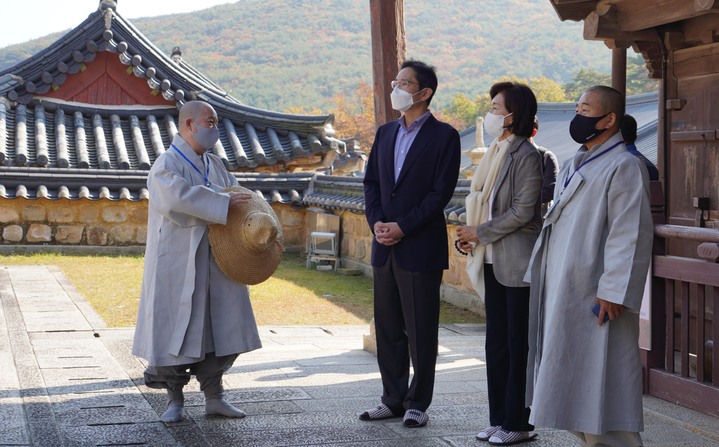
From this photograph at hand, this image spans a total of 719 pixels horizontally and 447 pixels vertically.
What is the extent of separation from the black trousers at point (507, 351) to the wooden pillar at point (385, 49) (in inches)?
100

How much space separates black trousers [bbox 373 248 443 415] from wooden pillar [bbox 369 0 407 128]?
2175 mm

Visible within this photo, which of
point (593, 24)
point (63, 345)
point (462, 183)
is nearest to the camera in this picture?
point (63, 345)

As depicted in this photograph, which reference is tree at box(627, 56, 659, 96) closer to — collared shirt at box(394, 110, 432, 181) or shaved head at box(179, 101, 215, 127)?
collared shirt at box(394, 110, 432, 181)

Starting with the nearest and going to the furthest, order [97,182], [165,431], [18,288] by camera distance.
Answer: [165,431]
[18,288]
[97,182]

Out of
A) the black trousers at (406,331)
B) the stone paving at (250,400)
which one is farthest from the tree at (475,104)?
the black trousers at (406,331)

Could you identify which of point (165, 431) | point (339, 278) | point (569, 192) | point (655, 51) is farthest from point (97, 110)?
point (569, 192)

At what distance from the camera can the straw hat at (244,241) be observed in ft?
15.9

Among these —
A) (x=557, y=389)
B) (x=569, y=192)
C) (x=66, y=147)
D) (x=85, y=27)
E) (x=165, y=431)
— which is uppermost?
(x=85, y=27)

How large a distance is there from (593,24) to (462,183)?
3.65 meters

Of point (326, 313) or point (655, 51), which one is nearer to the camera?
point (655, 51)

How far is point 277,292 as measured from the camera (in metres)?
10.9

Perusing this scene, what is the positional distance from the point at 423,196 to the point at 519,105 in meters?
0.75

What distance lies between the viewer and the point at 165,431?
4.61m

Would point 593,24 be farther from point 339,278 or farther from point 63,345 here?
point 339,278
